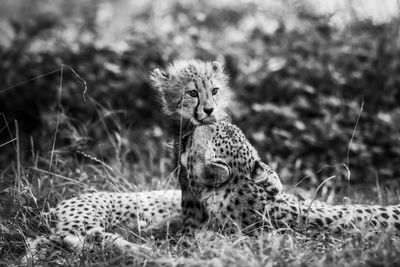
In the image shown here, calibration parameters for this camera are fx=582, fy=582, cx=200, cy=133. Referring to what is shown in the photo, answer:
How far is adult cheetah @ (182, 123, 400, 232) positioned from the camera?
3441mm

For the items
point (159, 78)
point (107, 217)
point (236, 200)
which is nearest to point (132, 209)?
point (107, 217)

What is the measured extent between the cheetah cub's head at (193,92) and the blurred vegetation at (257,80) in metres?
1.45

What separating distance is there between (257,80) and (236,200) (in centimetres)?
419

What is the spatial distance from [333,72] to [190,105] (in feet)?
9.00

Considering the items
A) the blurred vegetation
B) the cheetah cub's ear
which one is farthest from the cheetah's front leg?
the blurred vegetation

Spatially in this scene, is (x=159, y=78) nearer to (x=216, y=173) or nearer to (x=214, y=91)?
(x=214, y=91)

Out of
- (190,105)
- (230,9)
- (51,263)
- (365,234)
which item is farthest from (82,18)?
(365,234)

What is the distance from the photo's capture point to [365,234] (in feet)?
10.2

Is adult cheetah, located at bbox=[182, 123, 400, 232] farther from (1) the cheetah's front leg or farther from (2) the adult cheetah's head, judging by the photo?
(1) the cheetah's front leg

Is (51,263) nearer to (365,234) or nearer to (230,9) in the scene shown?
(365,234)

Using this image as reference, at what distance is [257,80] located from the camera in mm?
7500

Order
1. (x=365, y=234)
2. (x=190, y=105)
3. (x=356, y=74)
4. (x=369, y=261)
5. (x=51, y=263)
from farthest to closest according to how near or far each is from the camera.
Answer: (x=356, y=74), (x=190, y=105), (x=51, y=263), (x=365, y=234), (x=369, y=261)

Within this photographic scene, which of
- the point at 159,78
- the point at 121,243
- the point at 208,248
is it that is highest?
the point at 159,78

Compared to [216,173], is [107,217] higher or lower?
lower
